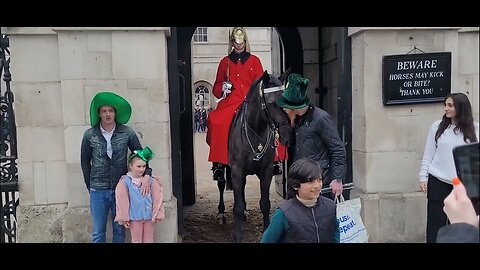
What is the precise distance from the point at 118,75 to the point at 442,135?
3.17m

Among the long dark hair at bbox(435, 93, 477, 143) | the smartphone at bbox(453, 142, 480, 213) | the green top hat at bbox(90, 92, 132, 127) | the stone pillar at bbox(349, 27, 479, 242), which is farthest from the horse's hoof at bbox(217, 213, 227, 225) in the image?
the smartphone at bbox(453, 142, 480, 213)

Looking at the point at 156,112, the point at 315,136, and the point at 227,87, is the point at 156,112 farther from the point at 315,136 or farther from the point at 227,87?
the point at 315,136

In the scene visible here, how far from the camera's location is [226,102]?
20.3 feet

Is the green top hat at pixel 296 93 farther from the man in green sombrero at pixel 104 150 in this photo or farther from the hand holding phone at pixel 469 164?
the hand holding phone at pixel 469 164

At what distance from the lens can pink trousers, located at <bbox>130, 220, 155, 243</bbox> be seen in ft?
14.9

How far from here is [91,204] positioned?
15.3ft

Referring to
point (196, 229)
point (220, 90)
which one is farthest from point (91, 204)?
point (220, 90)

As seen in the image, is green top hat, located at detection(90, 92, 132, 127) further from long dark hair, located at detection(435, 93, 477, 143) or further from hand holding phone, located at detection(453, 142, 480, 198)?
hand holding phone, located at detection(453, 142, 480, 198)

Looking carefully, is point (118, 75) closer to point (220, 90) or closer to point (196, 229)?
point (220, 90)

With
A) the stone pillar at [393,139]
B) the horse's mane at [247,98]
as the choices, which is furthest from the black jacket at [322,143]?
the stone pillar at [393,139]

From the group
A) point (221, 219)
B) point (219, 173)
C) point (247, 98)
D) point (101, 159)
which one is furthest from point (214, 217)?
point (101, 159)

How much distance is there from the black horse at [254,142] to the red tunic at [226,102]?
1.31 ft

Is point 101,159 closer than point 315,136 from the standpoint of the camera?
No

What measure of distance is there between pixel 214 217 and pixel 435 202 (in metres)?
3.43
